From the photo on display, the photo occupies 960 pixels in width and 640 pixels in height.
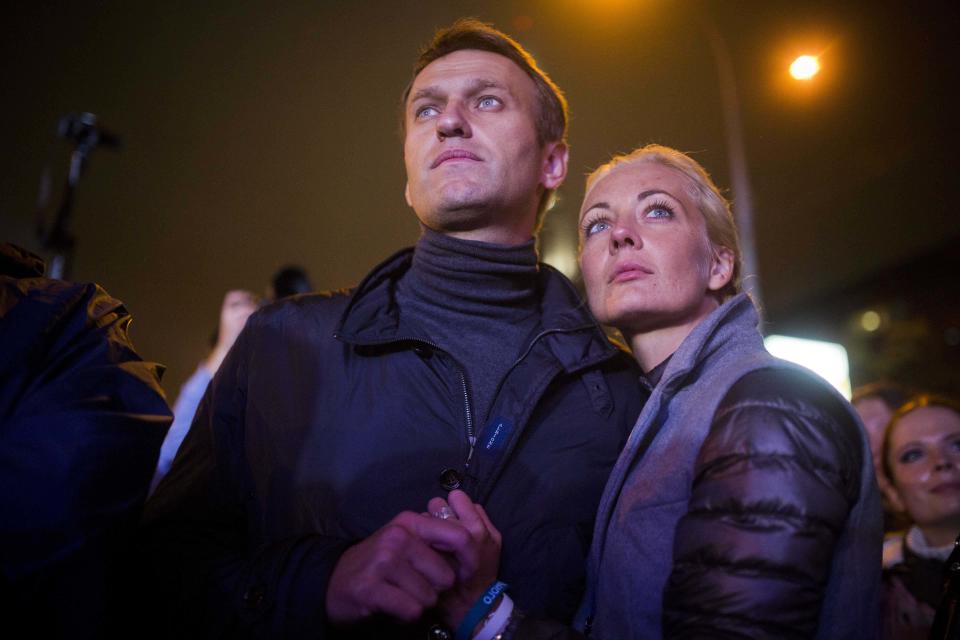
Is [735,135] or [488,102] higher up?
[735,135]

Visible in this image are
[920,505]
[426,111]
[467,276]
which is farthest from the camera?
[920,505]

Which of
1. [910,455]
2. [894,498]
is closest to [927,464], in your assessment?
[910,455]

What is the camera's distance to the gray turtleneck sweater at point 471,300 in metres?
2.28

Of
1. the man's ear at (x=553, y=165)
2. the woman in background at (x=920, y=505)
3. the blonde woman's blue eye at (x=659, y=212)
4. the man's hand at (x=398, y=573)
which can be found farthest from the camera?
the woman in background at (x=920, y=505)

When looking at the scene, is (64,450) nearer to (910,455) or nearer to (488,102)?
(488,102)

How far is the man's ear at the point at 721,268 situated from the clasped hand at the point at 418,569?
1.50 m

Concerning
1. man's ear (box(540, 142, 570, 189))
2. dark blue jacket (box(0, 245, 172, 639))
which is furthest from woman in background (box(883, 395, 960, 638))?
dark blue jacket (box(0, 245, 172, 639))

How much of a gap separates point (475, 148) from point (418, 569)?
161 cm

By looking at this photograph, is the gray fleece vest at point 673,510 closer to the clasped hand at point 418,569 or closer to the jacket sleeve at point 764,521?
the jacket sleeve at point 764,521

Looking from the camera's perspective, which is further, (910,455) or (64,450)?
(910,455)

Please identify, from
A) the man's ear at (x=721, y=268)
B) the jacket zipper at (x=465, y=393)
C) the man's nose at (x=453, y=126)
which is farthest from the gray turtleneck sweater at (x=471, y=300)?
the man's ear at (x=721, y=268)

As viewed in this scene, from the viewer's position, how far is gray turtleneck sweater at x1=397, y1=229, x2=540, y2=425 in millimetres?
2283

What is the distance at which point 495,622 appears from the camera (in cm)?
161

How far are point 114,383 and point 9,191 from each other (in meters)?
8.36
